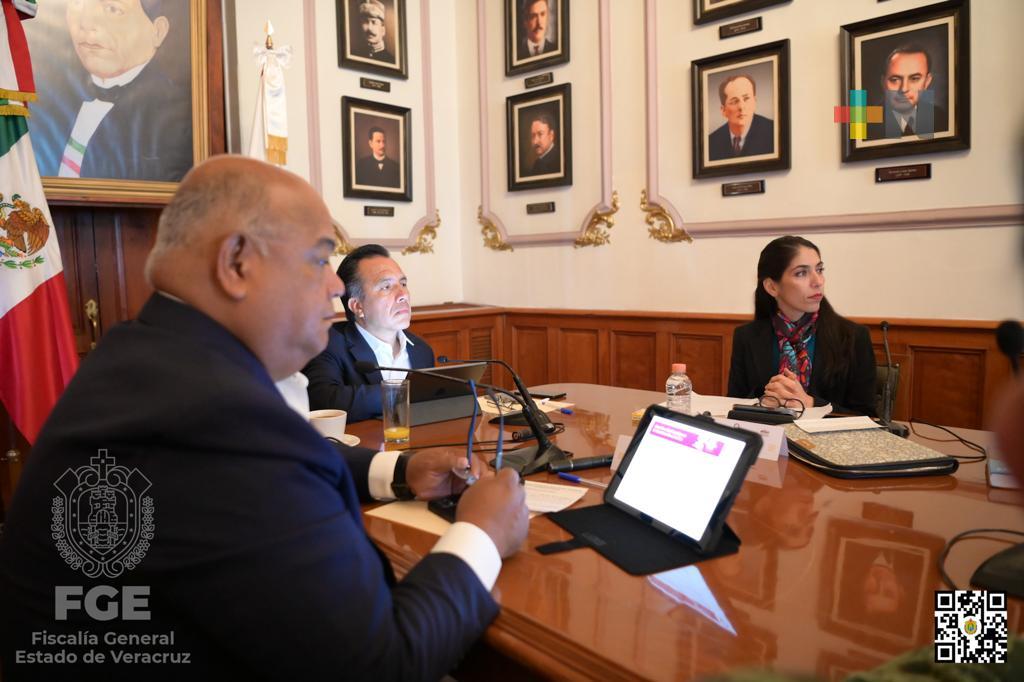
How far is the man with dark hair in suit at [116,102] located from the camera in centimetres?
357

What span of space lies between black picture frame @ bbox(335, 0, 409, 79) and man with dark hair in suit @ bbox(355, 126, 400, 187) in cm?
43

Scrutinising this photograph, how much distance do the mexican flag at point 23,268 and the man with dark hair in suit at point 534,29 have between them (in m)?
2.90

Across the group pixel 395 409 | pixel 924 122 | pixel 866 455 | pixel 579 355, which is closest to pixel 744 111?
pixel 924 122

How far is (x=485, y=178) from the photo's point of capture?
5254 mm

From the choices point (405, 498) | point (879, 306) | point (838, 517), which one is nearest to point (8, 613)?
point (405, 498)

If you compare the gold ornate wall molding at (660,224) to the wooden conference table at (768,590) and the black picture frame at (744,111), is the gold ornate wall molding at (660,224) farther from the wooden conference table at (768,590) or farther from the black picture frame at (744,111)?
the wooden conference table at (768,590)

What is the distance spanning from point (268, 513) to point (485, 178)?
4.67 meters

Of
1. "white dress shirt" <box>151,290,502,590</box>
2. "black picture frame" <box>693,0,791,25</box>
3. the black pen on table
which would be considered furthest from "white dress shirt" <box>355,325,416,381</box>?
"black picture frame" <box>693,0,791,25</box>

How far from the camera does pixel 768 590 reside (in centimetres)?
100

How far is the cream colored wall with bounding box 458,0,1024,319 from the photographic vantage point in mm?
3254

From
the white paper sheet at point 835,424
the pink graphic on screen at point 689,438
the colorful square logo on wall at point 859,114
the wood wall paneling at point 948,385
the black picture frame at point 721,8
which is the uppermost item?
the black picture frame at point 721,8

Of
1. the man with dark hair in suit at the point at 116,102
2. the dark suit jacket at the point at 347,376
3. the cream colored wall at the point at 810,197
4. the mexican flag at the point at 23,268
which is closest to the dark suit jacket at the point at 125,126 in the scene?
the man with dark hair in suit at the point at 116,102

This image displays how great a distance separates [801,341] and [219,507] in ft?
8.14
